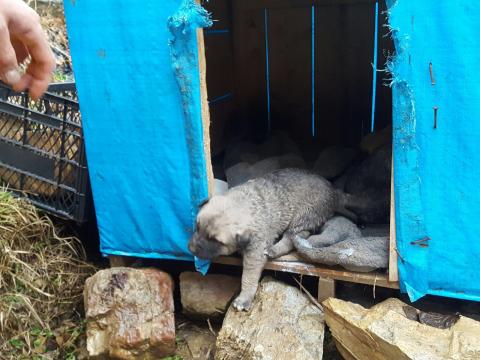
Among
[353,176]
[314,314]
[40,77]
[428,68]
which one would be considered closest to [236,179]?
[353,176]

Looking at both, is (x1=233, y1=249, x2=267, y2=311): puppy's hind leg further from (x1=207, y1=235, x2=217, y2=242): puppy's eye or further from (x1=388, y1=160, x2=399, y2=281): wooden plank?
(x1=388, y1=160, x2=399, y2=281): wooden plank

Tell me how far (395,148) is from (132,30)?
2.10 metres

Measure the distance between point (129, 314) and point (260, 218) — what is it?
4.24ft

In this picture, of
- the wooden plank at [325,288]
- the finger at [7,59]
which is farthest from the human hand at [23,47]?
the wooden plank at [325,288]

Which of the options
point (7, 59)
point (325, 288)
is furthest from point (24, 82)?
point (325, 288)

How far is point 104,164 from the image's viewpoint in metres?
4.16

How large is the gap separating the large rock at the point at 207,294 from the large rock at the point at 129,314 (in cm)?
16

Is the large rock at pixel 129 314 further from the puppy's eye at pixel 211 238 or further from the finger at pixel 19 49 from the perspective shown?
the finger at pixel 19 49

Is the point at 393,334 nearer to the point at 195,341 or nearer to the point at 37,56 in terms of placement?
the point at 195,341

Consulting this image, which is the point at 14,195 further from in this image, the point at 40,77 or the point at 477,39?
the point at 477,39

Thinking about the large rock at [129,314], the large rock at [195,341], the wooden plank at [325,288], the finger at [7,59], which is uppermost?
the finger at [7,59]

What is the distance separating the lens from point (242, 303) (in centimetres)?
374

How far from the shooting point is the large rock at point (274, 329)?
3434mm

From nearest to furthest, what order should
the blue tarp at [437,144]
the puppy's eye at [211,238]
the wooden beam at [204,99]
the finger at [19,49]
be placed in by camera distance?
1. the finger at [19,49]
2. the blue tarp at [437,144]
3. the wooden beam at [204,99]
4. the puppy's eye at [211,238]
